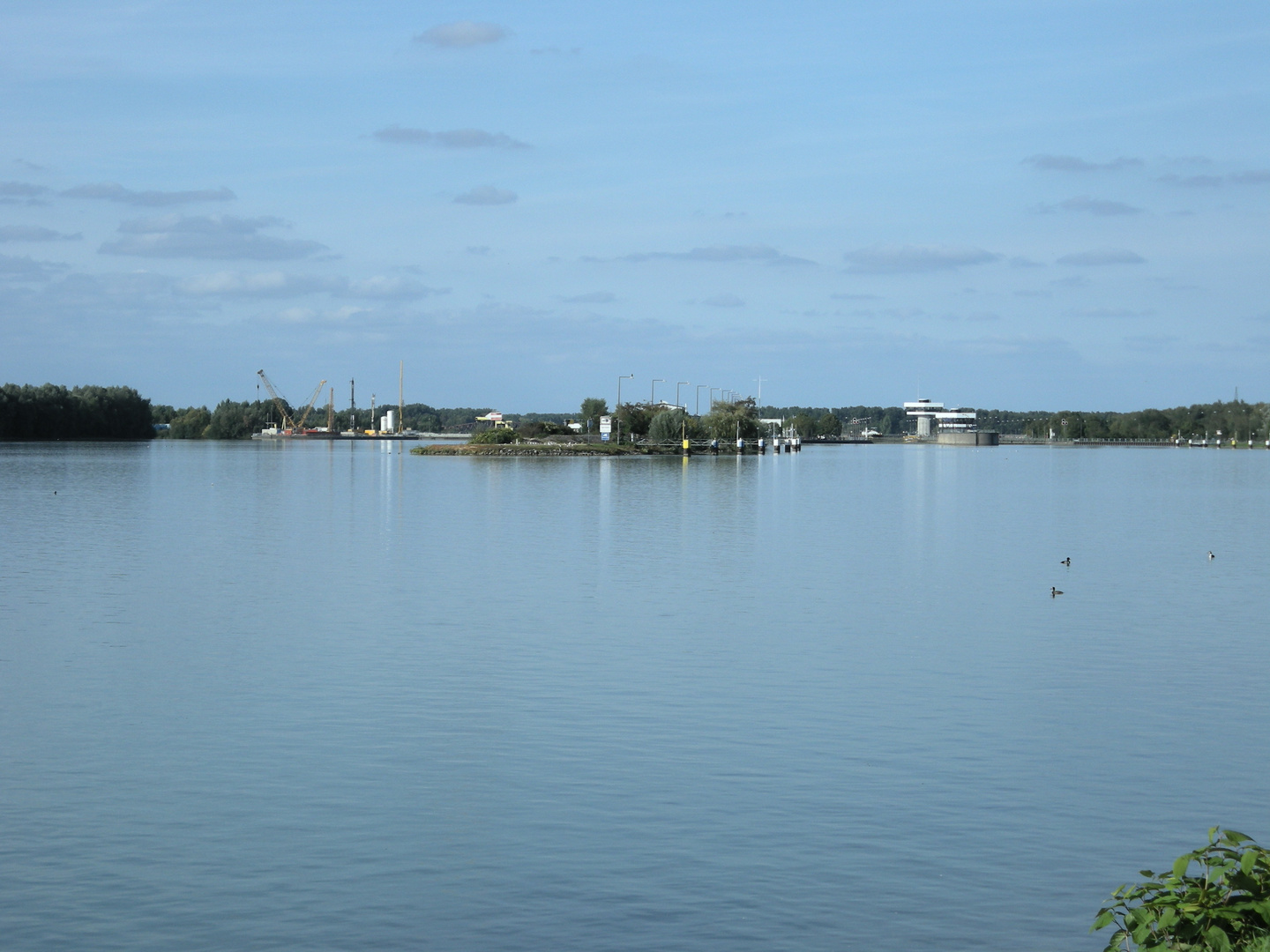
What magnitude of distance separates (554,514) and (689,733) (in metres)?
42.4

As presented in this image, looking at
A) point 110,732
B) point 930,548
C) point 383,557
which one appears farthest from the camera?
point 930,548

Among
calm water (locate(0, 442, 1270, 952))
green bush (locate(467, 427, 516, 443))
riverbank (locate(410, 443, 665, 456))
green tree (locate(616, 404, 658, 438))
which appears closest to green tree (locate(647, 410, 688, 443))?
green tree (locate(616, 404, 658, 438))

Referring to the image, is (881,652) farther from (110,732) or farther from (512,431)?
(512,431)

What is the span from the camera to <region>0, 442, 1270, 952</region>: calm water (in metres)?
10.7

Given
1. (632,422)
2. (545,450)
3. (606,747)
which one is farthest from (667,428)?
(606,747)

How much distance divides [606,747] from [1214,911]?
385 inches

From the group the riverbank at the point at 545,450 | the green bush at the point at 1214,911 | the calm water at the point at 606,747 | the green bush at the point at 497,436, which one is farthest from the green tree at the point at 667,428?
the green bush at the point at 1214,911

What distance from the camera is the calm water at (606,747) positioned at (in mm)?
10672

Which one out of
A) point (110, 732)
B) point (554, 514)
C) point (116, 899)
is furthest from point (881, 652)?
point (554, 514)

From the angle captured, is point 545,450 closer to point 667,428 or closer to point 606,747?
point 667,428

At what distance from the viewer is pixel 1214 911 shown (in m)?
Result: 6.88

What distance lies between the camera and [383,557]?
39.2 metres

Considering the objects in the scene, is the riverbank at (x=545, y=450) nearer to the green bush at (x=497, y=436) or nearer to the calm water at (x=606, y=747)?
the green bush at (x=497, y=436)

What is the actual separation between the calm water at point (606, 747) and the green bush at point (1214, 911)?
2.87 m
